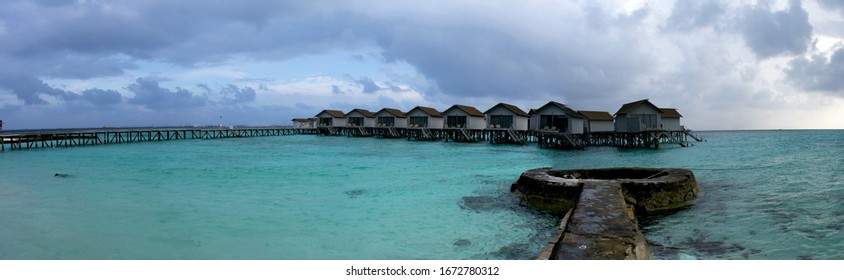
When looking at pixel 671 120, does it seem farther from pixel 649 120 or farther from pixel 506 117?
pixel 506 117

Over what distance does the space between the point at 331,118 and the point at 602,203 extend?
5775cm

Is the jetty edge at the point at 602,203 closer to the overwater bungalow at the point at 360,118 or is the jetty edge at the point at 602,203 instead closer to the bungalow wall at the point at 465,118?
the bungalow wall at the point at 465,118

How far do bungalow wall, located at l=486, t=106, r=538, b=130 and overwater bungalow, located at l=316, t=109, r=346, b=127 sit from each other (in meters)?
25.6

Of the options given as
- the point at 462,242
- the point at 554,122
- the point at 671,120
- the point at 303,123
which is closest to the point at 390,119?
the point at 554,122

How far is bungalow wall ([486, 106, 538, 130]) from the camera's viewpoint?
4081 cm

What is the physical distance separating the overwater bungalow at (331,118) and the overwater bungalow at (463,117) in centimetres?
2018

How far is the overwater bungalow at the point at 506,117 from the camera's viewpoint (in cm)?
4084

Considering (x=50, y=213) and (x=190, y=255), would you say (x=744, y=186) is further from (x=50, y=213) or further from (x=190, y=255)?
(x=50, y=213)

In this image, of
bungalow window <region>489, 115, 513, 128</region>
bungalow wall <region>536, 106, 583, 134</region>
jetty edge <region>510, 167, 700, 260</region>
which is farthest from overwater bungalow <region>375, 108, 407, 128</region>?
jetty edge <region>510, 167, 700, 260</region>

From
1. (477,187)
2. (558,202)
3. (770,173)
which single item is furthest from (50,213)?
(770,173)

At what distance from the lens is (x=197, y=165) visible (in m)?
21.3

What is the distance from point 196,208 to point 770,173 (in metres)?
19.2

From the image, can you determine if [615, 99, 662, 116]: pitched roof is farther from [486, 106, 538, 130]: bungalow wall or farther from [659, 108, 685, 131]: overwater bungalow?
[486, 106, 538, 130]: bungalow wall

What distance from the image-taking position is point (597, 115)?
38.6 meters
